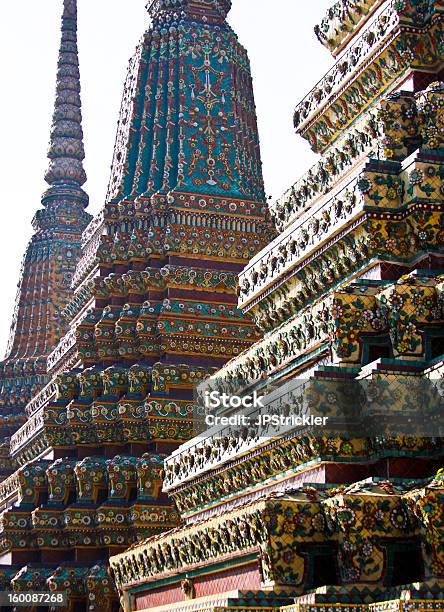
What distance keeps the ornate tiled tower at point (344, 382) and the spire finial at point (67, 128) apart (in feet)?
68.1

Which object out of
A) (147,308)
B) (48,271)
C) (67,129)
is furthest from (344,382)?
(67,129)

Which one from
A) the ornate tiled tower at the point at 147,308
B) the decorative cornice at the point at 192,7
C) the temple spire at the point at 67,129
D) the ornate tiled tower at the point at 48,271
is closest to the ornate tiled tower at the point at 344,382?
the ornate tiled tower at the point at 147,308

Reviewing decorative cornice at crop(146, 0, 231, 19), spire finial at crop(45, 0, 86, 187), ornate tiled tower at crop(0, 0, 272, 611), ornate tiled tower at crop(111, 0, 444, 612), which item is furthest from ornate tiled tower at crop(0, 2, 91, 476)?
ornate tiled tower at crop(111, 0, 444, 612)

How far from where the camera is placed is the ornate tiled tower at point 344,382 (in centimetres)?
903

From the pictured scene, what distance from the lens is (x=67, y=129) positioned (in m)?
34.5

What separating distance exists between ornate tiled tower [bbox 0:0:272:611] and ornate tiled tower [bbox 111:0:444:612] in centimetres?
520

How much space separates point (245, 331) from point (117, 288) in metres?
2.65

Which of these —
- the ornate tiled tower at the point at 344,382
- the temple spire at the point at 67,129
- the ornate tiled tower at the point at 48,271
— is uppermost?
the temple spire at the point at 67,129

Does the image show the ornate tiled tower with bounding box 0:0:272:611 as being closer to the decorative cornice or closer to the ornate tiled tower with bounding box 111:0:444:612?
the decorative cornice

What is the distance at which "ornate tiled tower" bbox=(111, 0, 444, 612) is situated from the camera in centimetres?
903

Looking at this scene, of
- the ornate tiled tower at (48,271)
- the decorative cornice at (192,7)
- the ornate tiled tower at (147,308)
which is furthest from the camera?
the ornate tiled tower at (48,271)

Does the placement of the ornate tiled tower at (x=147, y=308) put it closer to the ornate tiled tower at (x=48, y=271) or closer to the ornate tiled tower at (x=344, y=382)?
the ornate tiled tower at (x=344, y=382)

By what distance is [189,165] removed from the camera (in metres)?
22.0

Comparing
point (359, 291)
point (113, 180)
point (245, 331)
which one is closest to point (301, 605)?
point (359, 291)
